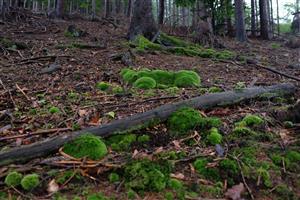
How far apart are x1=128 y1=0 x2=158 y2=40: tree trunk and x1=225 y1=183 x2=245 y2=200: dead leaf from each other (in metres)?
8.60

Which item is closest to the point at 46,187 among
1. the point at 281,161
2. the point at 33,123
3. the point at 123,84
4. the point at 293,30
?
the point at 33,123

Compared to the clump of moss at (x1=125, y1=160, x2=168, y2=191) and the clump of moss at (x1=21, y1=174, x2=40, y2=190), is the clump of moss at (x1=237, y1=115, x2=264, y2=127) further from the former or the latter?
the clump of moss at (x1=21, y1=174, x2=40, y2=190)

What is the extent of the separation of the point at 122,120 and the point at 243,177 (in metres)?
1.43

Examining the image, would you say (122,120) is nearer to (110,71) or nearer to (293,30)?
(110,71)

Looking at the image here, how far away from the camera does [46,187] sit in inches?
117

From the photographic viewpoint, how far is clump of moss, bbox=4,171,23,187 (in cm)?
297

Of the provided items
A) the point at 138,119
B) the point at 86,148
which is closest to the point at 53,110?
the point at 138,119

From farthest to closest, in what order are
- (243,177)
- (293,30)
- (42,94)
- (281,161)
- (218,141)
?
(293,30) → (42,94) → (218,141) → (281,161) → (243,177)

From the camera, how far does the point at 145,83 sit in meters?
6.05

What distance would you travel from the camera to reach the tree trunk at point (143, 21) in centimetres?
1130

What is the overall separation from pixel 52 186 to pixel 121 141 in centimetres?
95

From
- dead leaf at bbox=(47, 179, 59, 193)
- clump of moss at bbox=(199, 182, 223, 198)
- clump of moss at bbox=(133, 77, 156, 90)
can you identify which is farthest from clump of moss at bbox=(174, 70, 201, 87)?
dead leaf at bbox=(47, 179, 59, 193)

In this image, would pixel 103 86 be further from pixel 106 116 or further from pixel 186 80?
pixel 106 116

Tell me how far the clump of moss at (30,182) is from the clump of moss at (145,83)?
126 inches
